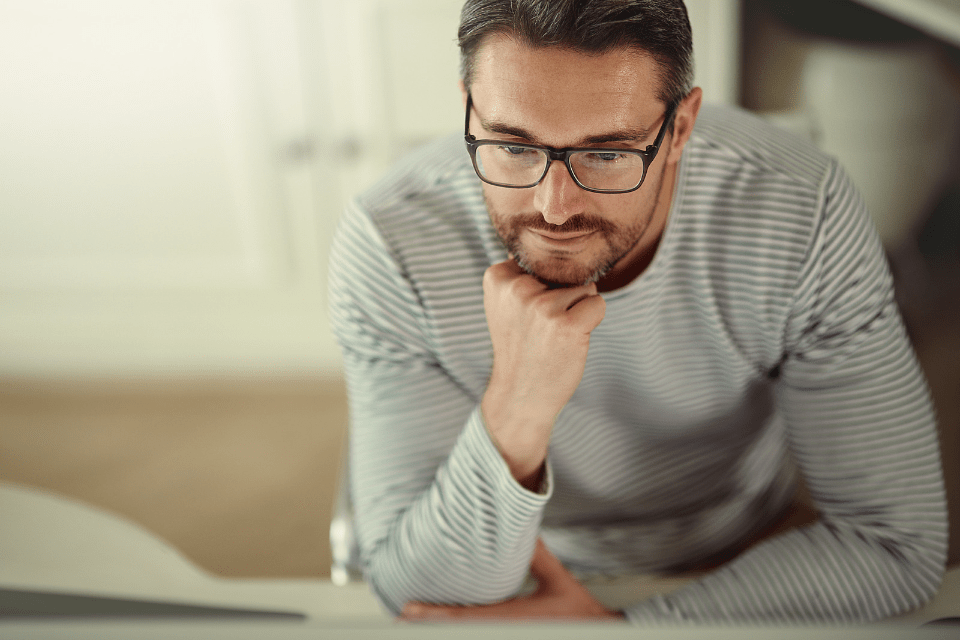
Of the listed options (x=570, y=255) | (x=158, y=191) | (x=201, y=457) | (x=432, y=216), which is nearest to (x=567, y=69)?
(x=570, y=255)

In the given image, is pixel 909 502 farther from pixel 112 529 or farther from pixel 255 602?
pixel 112 529

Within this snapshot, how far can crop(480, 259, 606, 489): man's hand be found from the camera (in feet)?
1.42

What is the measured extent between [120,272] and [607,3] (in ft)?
2.34

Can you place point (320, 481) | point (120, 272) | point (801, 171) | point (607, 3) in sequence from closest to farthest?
point (607, 3) < point (801, 171) < point (120, 272) < point (320, 481)

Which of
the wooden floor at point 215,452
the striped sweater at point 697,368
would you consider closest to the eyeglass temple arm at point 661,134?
the striped sweater at point 697,368

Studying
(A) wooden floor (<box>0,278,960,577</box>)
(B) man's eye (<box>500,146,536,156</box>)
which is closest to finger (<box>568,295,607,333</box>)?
(B) man's eye (<box>500,146,536,156</box>)

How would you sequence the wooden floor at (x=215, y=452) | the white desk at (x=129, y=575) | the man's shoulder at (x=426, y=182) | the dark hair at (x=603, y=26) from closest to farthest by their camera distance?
the dark hair at (x=603, y=26) < the white desk at (x=129, y=575) < the man's shoulder at (x=426, y=182) < the wooden floor at (x=215, y=452)

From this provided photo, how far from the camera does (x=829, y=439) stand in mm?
570

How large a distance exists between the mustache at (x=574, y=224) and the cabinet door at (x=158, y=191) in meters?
0.39

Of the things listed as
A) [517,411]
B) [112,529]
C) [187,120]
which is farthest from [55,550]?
[187,120]

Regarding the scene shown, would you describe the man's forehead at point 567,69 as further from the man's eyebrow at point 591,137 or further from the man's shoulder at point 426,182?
the man's shoulder at point 426,182

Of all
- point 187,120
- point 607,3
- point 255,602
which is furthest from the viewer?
point 187,120

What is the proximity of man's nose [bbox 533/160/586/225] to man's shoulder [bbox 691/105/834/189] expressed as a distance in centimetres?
20

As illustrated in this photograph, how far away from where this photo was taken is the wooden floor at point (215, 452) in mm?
690
